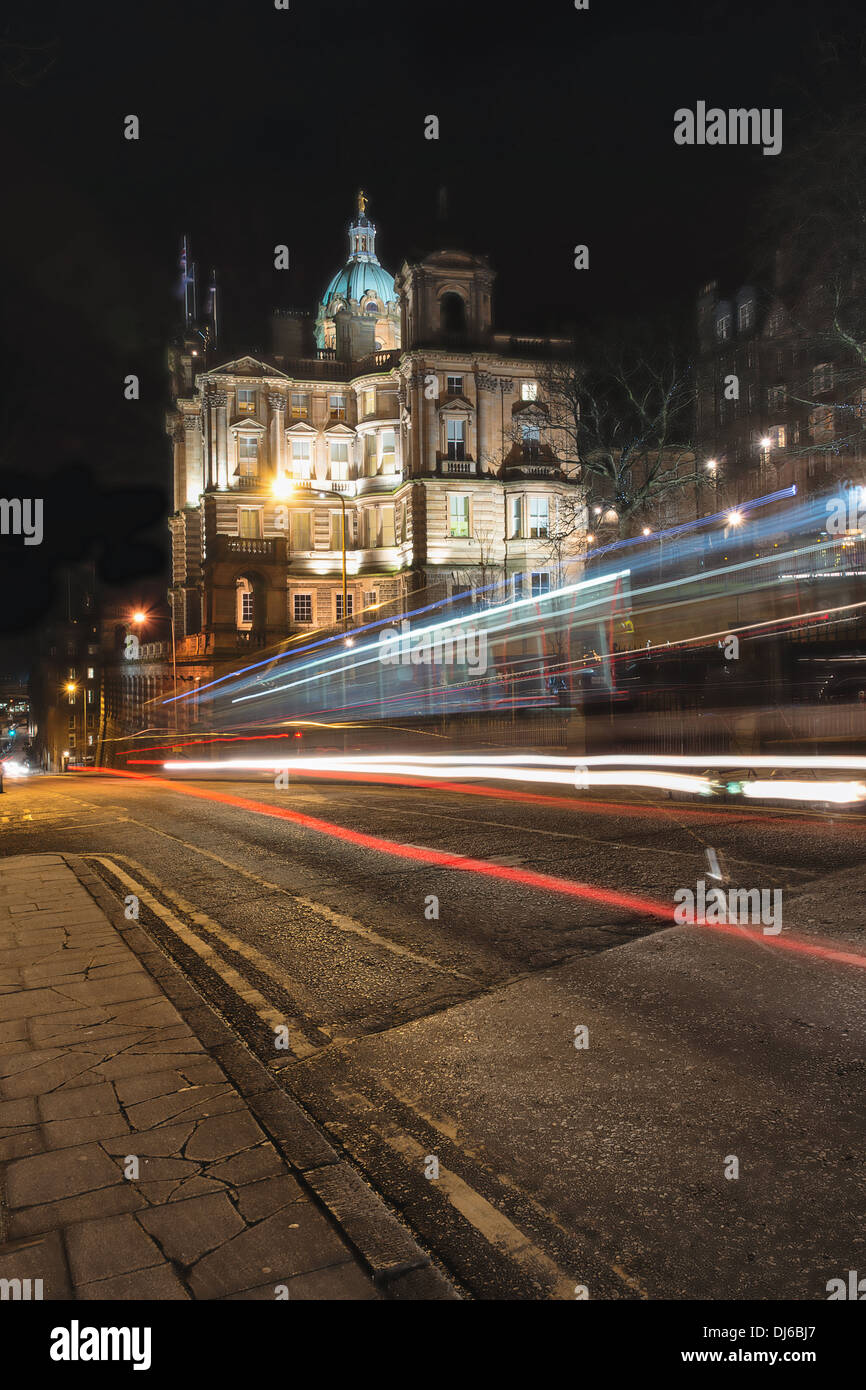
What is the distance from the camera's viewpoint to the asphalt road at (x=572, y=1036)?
3.20m

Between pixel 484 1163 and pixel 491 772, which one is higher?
pixel 491 772

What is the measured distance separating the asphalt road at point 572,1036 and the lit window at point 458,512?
A: 1768 inches

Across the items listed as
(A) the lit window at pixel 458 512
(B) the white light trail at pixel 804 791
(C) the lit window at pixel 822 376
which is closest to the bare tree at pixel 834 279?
(C) the lit window at pixel 822 376

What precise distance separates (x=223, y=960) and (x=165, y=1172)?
10.5ft

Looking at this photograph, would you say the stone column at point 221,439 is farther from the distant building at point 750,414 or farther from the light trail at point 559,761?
the distant building at point 750,414

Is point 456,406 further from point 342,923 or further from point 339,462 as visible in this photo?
point 342,923

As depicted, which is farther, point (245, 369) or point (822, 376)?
point (245, 369)

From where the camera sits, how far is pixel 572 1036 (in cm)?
493

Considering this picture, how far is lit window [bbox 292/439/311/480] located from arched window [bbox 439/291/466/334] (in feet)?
38.1

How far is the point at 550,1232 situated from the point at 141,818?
13911 mm

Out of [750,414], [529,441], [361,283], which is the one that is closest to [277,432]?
[529,441]

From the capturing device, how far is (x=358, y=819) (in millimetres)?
13727

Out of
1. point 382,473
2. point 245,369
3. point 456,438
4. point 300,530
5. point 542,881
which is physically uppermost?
point 245,369
